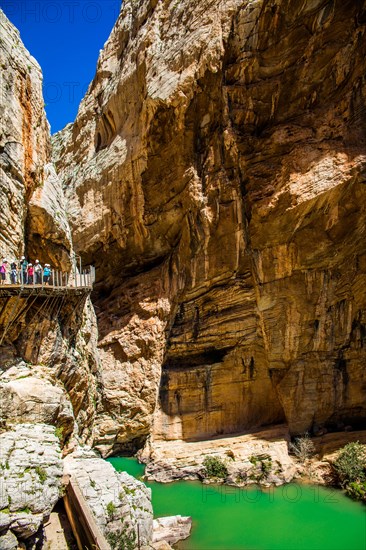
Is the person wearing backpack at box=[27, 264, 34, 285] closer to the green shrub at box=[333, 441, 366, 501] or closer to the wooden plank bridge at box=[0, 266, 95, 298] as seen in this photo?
the wooden plank bridge at box=[0, 266, 95, 298]

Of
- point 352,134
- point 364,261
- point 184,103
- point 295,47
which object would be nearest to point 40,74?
point 184,103

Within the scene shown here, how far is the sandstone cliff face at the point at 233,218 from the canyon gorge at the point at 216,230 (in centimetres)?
7

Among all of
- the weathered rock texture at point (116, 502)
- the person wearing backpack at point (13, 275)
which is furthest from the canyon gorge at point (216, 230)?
the weathered rock texture at point (116, 502)

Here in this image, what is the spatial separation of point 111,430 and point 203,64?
18709 millimetres

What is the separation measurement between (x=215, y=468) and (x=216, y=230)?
11331 millimetres

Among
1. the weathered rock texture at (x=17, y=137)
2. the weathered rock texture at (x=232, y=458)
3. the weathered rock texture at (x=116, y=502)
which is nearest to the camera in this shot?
the weathered rock texture at (x=116, y=502)

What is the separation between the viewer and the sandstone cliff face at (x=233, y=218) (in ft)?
58.3

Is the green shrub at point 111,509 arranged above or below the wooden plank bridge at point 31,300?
below

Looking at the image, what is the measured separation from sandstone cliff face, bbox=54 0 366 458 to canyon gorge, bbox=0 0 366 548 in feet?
0.25

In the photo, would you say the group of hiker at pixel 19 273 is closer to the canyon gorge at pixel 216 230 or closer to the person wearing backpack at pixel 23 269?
the person wearing backpack at pixel 23 269

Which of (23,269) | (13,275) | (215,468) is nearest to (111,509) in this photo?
(13,275)

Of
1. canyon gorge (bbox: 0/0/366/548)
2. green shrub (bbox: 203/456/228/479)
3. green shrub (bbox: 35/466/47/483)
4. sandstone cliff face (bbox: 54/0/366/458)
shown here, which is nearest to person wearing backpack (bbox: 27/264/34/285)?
canyon gorge (bbox: 0/0/366/548)

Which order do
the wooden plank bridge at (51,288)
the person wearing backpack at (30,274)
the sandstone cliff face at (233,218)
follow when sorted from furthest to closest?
the sandstone cliff face at (233,218)
the person wearing backpack at (30,274)
the wooden plank bridge at (51,288)

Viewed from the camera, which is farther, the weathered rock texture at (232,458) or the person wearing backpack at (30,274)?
the weathered rock texture at (232,458)
